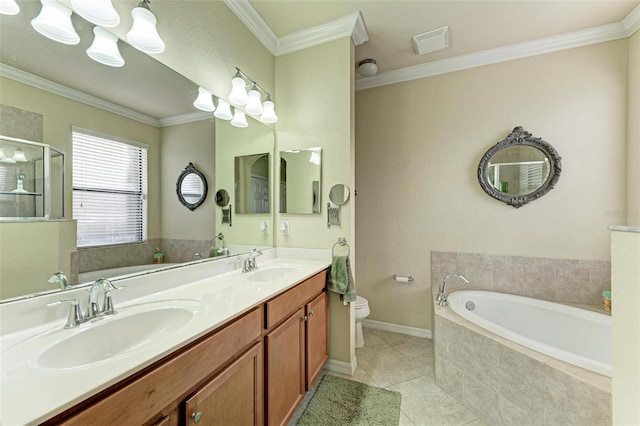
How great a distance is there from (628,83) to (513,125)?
0.76m

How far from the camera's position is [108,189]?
1116 millimetres

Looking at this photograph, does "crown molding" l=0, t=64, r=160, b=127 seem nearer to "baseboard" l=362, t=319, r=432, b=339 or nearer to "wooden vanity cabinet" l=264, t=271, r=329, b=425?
"wooden vanity cabinet" l=264, t=271, r=329, b=425

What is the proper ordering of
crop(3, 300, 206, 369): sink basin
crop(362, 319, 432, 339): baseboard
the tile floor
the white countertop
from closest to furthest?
the white countertop, crop(3, 300, 206, 369): sink basin, the tile floor, crop(362, 319, 432, 339): baseboard

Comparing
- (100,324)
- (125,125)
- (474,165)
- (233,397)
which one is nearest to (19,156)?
(125,125)

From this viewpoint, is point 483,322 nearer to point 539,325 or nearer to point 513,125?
point 539,325

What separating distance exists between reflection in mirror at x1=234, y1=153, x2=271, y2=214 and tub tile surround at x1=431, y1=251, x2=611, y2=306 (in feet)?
5.67

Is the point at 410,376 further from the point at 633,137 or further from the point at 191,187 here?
the point at 633,137

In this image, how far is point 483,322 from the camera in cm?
168

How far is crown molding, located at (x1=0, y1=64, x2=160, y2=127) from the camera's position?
84 centimetres

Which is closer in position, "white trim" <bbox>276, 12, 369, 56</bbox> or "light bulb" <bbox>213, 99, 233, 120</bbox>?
"light bulb" <bbox>213, 99, 233, 120</bbox>

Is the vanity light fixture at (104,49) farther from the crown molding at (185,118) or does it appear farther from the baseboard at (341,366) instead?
the baseboard at (341,366)

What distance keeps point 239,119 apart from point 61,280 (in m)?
1.34

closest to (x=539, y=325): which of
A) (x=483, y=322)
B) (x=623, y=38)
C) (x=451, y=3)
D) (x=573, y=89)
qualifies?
(x=483, y=322)

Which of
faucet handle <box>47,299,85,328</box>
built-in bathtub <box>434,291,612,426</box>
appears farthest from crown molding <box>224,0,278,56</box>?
built-in bathtub <box>434,291,612,426</box>
